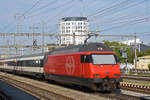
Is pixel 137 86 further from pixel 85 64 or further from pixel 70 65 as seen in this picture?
pixel 85 64

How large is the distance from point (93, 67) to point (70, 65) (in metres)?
3.19

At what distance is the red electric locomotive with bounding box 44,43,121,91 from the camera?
16.4 meters

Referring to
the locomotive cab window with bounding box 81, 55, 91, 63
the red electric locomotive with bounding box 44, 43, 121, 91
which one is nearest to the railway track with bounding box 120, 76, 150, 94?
the red electric locomotive with bounding box 44, 43, 121, 91

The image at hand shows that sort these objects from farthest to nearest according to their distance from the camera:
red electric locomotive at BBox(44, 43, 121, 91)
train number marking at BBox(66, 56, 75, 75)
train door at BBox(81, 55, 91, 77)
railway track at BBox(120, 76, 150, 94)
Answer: train number marking at BBox(66, 56, 75, 75) < railway track at BBox(120, 76, 150, 94) < train door at BBox(81, 55, 91, 77) < red electric locomotive at BBox(44, 43, 121, 91)

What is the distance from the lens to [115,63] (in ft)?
57.0

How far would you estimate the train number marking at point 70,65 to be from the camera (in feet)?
61.4

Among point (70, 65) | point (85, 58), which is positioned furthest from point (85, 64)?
point (70, 65)

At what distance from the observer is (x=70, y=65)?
19250 mm

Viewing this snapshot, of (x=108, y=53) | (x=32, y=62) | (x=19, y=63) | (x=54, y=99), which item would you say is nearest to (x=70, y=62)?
(x=108, y=53)

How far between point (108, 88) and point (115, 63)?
1852 mm

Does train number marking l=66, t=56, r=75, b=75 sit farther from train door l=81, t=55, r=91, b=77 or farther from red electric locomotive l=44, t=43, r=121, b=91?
train door l=81, t=55, r=91, b=77

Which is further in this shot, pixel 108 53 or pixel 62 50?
pixel 62 50

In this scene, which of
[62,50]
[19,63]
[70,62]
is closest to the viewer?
[70,62]

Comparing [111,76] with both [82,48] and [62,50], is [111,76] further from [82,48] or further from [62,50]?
[62,50]
